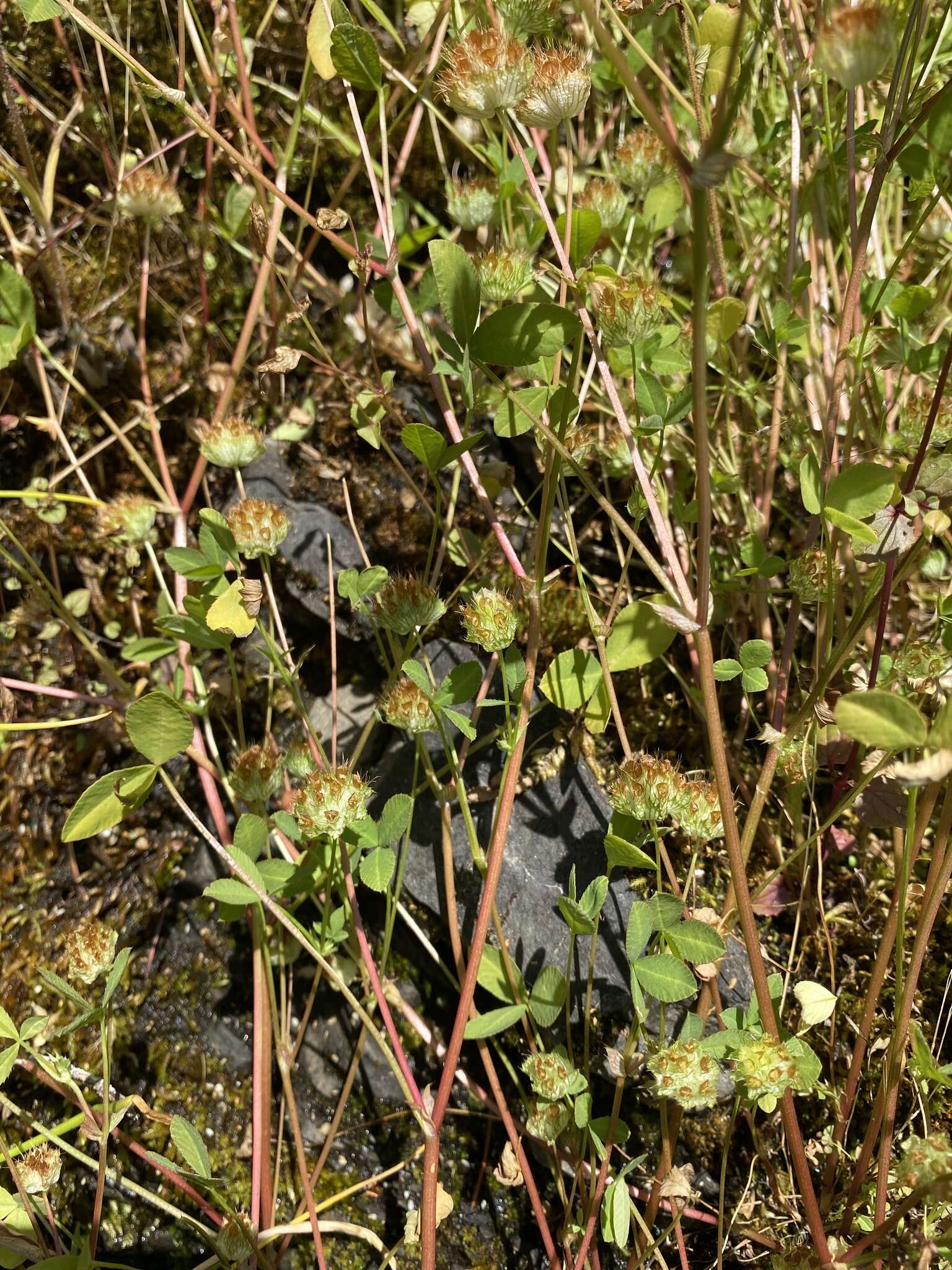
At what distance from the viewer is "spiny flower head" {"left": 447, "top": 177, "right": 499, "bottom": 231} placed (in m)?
1.48

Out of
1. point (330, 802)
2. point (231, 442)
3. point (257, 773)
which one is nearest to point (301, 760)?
point (257, 773)

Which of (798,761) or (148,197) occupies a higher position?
(148,197)

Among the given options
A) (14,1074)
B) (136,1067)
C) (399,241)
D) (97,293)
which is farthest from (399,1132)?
(97,293)

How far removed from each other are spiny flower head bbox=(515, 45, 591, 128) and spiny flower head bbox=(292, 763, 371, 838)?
814 mm

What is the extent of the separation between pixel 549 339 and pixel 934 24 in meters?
1.11

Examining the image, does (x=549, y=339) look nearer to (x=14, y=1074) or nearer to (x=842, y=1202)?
(x=842, y=1202)

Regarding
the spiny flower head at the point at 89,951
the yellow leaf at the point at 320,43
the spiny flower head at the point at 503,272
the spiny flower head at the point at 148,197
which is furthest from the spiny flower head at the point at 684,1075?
the spiny flower head at the point at 148,197

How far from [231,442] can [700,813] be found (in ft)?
2.92

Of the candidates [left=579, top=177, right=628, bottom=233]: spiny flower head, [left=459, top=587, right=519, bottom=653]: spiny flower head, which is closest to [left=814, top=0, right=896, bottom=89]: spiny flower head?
[left=579, top=177, right=628, bottom=233]: spiny flower head

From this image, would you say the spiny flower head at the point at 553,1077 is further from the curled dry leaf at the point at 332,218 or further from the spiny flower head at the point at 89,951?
the curled dry leaf at the point at 332,218

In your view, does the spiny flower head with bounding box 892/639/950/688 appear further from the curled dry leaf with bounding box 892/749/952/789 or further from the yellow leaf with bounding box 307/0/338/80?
the yellow leaf with bounding box 307/0/338/80

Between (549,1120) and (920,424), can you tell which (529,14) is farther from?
(549,1120)

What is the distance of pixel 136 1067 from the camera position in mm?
1548

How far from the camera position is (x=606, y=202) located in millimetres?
1458
